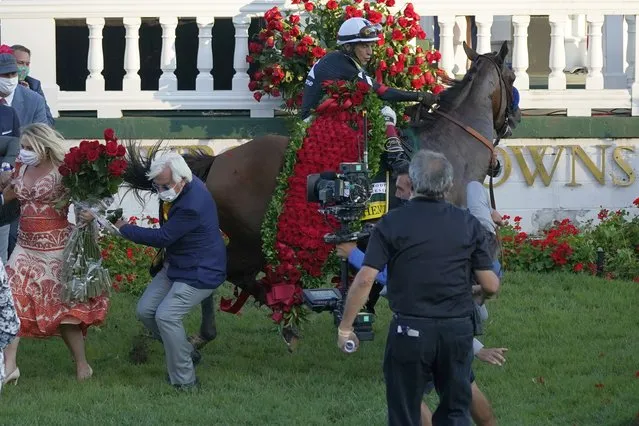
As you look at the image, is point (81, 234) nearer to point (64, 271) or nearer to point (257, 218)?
point (64, 271)

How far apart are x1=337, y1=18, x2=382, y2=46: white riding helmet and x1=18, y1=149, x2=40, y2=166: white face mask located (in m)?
2.22

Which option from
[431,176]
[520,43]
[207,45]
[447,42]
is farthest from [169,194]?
[520,43]

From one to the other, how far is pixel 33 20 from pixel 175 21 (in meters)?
1.35

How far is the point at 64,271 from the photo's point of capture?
340 inches

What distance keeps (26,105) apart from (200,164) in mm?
1736

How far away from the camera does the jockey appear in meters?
8.98

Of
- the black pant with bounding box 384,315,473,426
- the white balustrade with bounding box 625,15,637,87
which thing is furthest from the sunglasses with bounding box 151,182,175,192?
the white balustrade with bounding box 625,15,637,87

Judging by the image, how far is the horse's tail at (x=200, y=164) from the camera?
9.34m

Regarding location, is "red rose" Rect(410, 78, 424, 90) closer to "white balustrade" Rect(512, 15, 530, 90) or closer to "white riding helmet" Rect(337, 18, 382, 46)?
"white balustrade" Rect(512, 15, 530, 90)

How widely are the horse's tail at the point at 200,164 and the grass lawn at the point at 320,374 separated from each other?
1325 millimetres

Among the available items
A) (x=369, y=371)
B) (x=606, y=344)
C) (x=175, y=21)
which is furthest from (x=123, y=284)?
(x=606, y=344)

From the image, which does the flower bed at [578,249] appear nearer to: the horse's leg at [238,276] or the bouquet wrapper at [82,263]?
the horse's leg at [238,276]

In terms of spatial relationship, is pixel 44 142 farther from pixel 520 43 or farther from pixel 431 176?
pixel 520 43

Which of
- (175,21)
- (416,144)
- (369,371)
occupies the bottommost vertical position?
(369,371)
